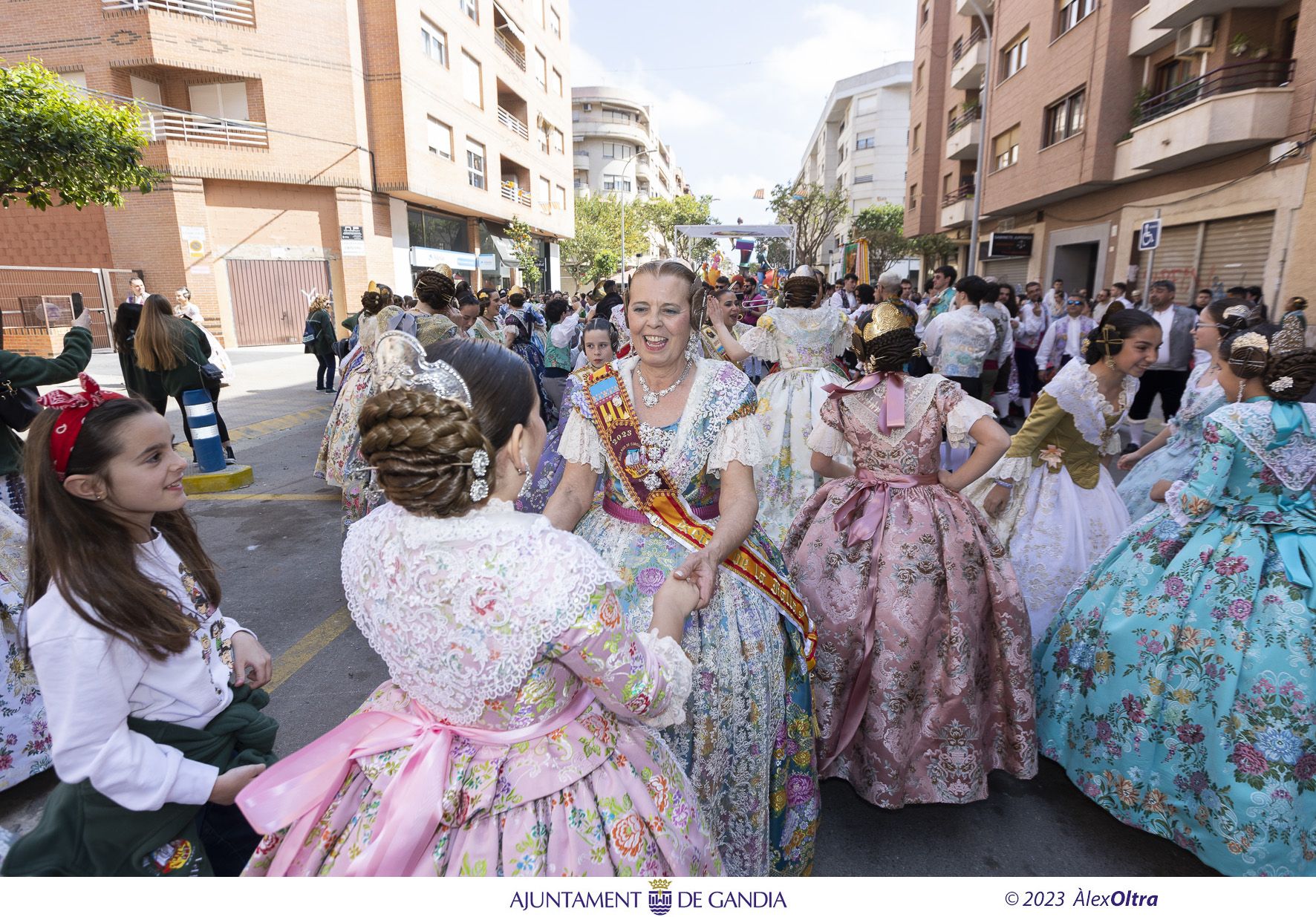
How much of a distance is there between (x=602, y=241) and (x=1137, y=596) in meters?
42.8

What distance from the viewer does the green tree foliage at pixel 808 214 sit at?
38594 millimetres

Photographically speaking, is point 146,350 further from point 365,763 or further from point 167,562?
point 365,763

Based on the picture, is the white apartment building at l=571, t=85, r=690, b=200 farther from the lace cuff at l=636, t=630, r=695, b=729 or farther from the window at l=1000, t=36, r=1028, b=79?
the lace cuff at l=636, t=630, r=695, b=729

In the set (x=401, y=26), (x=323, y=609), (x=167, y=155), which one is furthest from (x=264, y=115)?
(x=323, y=609)

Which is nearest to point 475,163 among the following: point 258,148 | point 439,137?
point 439,137

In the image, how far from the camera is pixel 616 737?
1.62 metres

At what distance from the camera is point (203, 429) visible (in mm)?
7367

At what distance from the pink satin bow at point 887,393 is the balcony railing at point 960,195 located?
83.6 ft

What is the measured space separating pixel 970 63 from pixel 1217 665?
27.5 meters

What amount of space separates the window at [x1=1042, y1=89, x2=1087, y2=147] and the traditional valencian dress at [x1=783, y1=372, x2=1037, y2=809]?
1838 cm

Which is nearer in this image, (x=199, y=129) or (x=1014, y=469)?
(x=1014, y=469)

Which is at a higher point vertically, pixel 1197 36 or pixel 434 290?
pixel 1197 36

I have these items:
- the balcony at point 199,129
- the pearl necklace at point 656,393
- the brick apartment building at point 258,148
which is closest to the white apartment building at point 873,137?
the brick apartment building at point 258,148

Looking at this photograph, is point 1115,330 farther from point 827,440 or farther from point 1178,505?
point 827,440
